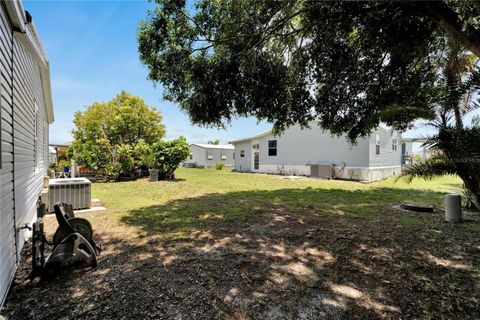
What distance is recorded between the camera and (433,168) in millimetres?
5070

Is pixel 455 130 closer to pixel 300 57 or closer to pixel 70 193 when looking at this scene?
pixel 300 57

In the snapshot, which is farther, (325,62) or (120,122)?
(120,122)

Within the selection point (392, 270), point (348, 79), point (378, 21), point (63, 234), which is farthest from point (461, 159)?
point (63, 234)

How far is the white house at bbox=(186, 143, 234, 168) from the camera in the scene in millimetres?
32219

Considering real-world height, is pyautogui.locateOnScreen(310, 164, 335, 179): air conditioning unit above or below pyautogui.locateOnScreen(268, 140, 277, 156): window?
below

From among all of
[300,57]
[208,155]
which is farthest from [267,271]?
[208,155]

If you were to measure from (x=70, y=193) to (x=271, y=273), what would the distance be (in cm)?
611

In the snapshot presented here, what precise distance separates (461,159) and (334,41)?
444cm

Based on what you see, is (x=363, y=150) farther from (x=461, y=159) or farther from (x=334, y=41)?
(x=461, y=159)

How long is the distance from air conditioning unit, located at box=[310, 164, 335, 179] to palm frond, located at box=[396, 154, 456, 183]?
1092 centimetres

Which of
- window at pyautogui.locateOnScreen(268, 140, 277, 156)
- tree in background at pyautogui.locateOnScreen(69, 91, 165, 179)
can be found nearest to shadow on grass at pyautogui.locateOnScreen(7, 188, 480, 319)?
window at pyautogui.locateOnScreen(268, 140, 277, 156)

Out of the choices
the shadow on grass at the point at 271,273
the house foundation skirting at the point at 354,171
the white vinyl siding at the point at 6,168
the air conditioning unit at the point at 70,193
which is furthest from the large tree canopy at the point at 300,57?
the house foundation skirting at the point at 354,171

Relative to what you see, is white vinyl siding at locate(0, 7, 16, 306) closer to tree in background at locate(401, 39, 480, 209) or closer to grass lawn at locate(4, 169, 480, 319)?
grass lawn at locate(4, 169, 480, 319)

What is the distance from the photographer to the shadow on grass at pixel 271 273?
245 cm
